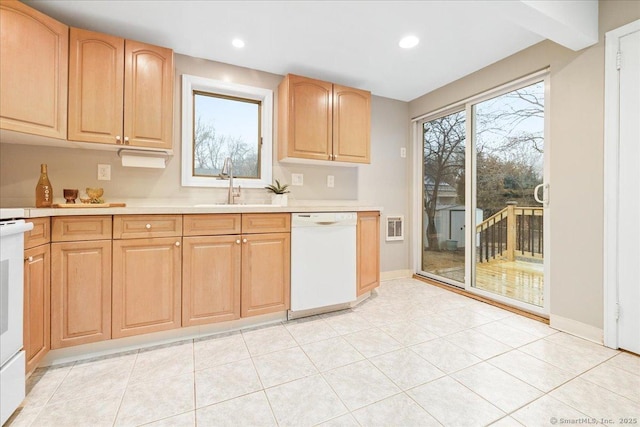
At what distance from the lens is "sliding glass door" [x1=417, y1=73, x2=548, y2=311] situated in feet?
8.21

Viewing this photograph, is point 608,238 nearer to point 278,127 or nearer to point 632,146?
point 632,146

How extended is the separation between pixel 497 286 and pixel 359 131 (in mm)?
2154

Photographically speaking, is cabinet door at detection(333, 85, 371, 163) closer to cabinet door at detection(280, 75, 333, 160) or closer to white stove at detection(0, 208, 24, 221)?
cabinet door at detection(280, 75, 333, 160)

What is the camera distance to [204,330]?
2.07 meters

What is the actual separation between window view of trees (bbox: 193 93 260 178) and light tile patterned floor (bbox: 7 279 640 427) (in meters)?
1.55

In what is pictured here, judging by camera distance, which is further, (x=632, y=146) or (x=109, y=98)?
(x=109, y=98)

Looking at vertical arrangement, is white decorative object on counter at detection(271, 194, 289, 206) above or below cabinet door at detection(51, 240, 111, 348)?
above

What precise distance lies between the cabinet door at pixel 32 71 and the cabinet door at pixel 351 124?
7.03 feet

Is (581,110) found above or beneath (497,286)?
above

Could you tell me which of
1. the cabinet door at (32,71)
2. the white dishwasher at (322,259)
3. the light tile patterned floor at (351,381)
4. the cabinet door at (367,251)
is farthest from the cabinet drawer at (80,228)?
the cabinet door at (367,251)

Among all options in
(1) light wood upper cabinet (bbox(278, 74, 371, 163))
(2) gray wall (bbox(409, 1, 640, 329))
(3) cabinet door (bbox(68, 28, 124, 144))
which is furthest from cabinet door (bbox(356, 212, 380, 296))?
(3) cabinet door (bbox(68, 28, 124, 144))

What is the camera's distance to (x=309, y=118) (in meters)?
2.77

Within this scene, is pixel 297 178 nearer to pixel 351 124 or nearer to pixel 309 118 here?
pixel 309 118

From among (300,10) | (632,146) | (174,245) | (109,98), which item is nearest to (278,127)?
(300,10)
